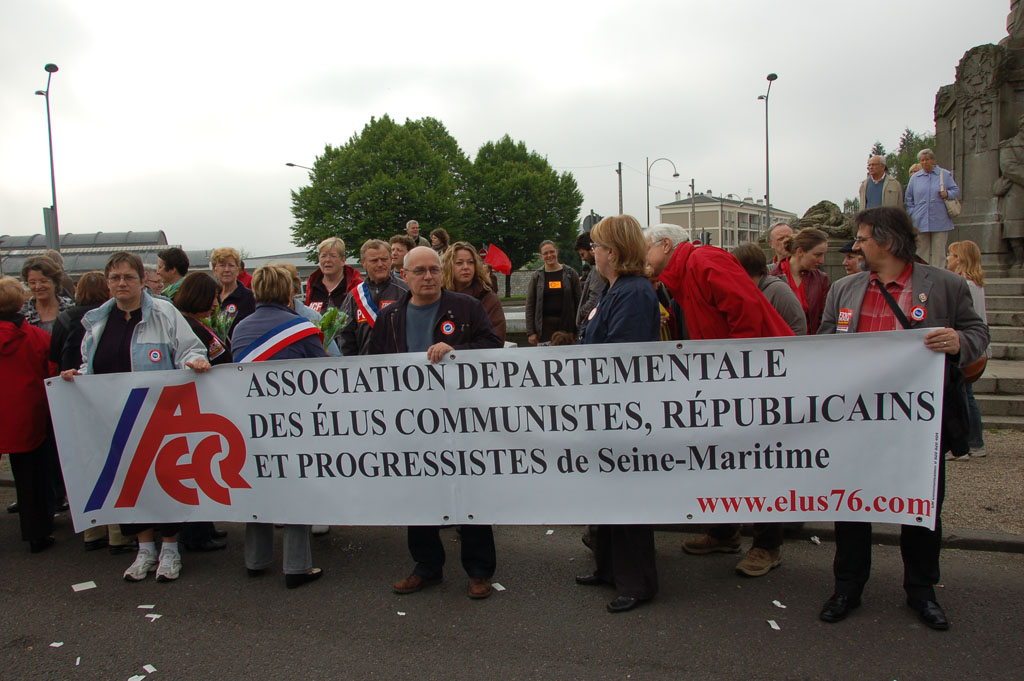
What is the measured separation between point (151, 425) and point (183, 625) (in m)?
1.23

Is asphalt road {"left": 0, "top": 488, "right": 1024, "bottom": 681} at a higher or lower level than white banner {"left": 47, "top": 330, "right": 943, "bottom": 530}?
lower

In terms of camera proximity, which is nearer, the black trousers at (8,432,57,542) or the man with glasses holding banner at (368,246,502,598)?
the man with glasses holding banner at (368,246,502,598)

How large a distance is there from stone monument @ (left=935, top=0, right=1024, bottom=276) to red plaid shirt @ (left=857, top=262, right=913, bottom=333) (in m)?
9.81

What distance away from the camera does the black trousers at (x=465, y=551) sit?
13.2ft

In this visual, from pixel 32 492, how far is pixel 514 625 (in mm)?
3663

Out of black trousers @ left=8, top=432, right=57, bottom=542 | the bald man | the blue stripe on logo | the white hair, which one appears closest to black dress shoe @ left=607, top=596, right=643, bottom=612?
the white hair

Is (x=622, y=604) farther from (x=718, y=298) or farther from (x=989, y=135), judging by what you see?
(x=989, y=135)

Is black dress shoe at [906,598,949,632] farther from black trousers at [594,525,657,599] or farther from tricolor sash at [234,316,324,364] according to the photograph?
tricolor sash at [234,316,324,364]

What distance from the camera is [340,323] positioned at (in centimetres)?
528

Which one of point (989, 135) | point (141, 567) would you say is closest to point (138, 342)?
point (141, 567)

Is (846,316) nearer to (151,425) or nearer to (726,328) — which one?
(726,328)

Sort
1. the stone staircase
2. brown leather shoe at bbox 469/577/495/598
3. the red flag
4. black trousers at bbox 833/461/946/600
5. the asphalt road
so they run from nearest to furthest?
the asphalt road, black trousers at bbox 833/461/946/600, brown leather shoe at bbox 469/577/495/598, the stone staircase, the red flag

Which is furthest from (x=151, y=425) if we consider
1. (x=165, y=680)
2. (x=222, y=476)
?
(x=165, y=680)

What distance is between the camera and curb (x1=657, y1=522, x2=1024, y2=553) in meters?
4.29
